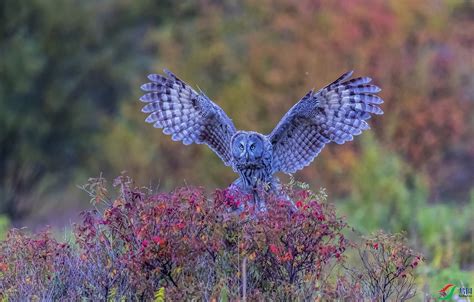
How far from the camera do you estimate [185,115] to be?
10.2 m

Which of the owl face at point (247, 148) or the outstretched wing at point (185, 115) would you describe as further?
the outstretched wing at point (185, 115)

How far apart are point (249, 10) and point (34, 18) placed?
5143 millimetres

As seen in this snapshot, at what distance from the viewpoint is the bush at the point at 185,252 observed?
7.10m

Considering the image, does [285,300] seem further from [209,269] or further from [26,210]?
[26,210]

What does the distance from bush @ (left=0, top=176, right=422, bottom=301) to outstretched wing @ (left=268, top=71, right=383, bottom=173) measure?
7.85 feet

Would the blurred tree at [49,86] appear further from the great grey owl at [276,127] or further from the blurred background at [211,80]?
the great grey owl at [276,127]

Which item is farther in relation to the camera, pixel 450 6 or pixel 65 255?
pixel 450 6

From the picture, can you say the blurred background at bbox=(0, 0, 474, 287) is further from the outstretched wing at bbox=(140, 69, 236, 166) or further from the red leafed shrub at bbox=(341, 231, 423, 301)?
the red leafed shrub at bbox=(341, 231, 423, 301)

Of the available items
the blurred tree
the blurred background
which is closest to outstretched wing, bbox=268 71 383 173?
the blurred background

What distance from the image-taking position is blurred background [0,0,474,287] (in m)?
22.4

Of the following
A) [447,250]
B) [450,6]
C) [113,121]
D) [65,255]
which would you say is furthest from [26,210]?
[65,255]

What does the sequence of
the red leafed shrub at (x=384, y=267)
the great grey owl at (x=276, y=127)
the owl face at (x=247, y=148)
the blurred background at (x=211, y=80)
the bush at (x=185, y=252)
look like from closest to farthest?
the bush at (x=185, y=252), the red leafed shrub at (x=384, y=267), the owl face at (x=247, y=148), the great grey owl at (x=276, y=127), the blurred background at (x=211, y=80)

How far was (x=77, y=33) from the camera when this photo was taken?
26.5 meters

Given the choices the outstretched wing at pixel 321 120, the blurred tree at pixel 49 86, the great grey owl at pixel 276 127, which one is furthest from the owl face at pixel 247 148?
the blurred tree at pixel 49 86
